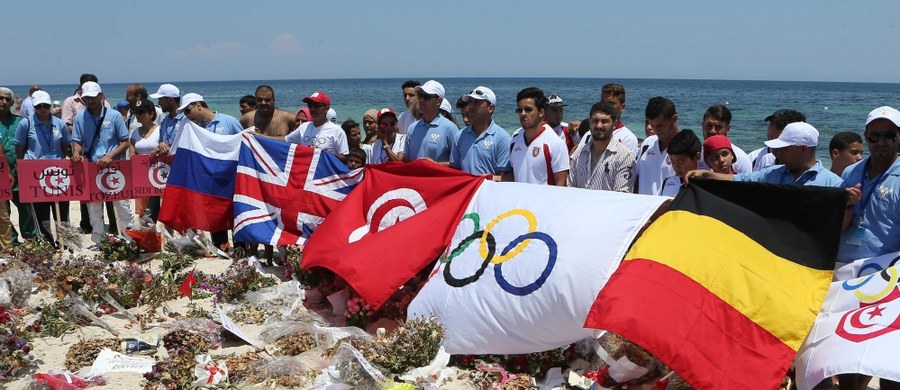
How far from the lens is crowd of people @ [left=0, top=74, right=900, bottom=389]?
5.16 metres

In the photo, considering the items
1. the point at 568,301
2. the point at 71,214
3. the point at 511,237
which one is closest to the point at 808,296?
the point at 568,301

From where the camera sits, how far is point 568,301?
5.55m

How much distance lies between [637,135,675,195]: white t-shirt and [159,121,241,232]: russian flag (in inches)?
189

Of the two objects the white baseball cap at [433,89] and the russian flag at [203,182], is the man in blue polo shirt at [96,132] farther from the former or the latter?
the white baseball cap at [433,89]

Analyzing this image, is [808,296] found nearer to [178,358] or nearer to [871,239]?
[871,239]

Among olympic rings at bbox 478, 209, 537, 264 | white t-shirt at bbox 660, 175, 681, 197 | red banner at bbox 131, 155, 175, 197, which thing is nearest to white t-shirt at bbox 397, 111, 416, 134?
red banner at bbox 131, 155, 175, 197

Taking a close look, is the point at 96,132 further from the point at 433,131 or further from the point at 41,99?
the point at 433,131

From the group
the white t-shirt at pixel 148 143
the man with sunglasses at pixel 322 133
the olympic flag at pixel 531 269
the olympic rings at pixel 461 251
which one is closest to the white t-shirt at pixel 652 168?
the olympic flag at pixel 531 269

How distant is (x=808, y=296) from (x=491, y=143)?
3.46 metres

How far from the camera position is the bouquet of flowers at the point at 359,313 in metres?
6.78

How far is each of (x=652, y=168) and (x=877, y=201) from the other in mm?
2182

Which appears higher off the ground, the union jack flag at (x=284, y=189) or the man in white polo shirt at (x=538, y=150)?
the man in white polo shirt at (x=538, y=150)

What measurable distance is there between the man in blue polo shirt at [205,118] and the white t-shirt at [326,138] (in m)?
1.01

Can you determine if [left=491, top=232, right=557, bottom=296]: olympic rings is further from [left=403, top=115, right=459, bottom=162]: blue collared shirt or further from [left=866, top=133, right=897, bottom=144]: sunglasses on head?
[left=866, top=133, right=897, bottom=144]: sunglasses on head
